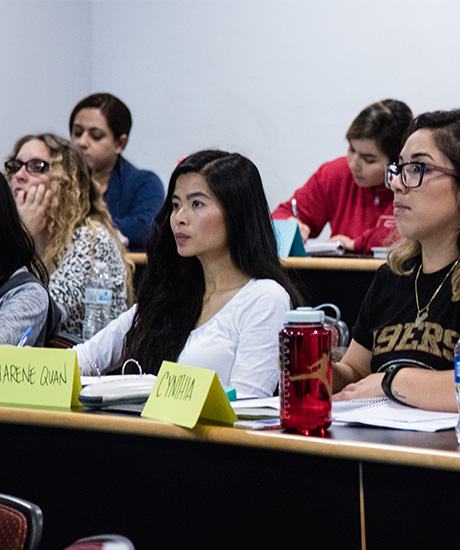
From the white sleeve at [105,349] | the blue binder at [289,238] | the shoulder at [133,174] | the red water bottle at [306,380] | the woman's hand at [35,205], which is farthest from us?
the shoulder at [133,174]

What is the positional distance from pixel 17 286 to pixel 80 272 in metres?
0.63

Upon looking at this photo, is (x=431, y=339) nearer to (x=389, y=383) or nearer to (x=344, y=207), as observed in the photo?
(x=389, y=383)

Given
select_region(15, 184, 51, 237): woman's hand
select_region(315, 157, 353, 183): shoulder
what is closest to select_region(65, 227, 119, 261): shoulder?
select_region(15, 184, 51, 237): woman's hand

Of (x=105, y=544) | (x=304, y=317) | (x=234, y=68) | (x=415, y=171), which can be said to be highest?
(x=234, y=68)

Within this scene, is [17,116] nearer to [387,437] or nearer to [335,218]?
[335,218]

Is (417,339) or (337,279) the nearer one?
(417,339)

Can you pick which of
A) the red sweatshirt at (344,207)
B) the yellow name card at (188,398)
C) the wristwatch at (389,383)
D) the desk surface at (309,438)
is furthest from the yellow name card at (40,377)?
the red sweatshirt at (344,207)

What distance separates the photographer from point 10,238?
2061mm

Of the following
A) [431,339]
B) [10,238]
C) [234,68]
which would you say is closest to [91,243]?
[10,238]

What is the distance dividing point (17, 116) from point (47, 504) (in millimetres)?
3656

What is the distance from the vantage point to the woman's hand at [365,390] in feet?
4.66

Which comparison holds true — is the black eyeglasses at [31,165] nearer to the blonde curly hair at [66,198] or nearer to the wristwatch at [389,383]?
the blonde curly hair at [66,198]

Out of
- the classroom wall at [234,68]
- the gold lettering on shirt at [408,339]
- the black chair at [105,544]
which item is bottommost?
the gold lettering on shirt at [408,339]

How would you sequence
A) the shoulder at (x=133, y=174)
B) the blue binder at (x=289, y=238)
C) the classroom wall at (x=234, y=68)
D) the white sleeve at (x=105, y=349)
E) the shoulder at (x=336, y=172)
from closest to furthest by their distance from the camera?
the white sleeve at (x=105, y=349) → the blue binder at (x=289, y=238) → the shoulder at (x=336, y=172) → the shoulder at (x=133, y=174) → the classroom wall at (x=234, y=68)
